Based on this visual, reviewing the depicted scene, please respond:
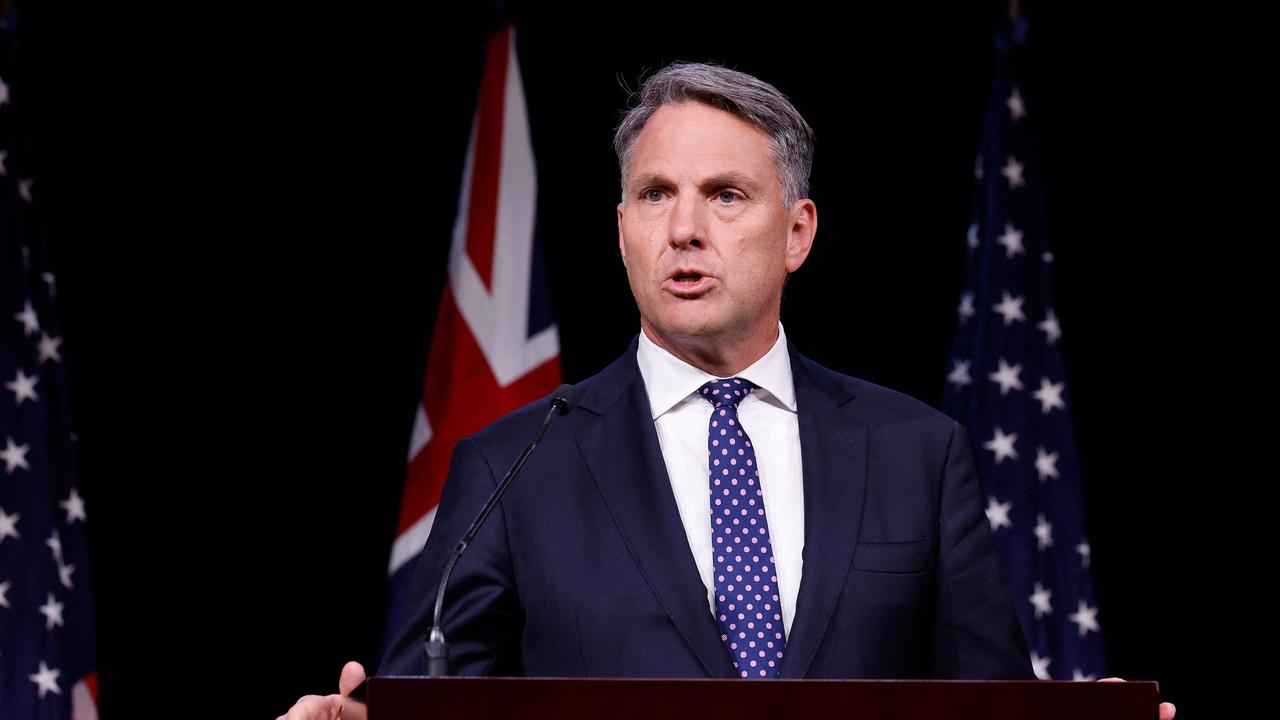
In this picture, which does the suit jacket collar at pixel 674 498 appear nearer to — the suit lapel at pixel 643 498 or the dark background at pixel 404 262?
the suit lapel at pixel 643 498

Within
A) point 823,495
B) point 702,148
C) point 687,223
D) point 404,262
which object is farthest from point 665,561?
point 404,262

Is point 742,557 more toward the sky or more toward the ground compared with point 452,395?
more toward the ground

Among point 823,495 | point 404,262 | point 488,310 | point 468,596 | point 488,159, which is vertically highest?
point 488,159

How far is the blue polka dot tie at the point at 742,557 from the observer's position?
1.74 meters

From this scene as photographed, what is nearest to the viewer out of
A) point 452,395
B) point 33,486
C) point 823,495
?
point 823,495

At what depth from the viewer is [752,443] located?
1.93 m

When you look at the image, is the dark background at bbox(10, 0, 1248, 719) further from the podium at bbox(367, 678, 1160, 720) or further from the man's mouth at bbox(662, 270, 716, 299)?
the podium at bbox(367, 678, 1160, 720)

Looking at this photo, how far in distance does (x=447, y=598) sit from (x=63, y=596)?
1964 mm

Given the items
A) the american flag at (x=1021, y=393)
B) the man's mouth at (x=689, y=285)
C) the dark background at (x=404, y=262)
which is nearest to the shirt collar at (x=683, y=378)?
the man's mouth at (x=689, y=285)

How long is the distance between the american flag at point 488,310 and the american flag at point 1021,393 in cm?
123

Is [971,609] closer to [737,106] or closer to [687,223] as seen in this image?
[687,223]

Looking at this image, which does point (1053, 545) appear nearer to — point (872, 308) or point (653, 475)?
point (872, 308)

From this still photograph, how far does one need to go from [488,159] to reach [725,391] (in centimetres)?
219

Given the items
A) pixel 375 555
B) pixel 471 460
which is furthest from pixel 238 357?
pixel 471 460
